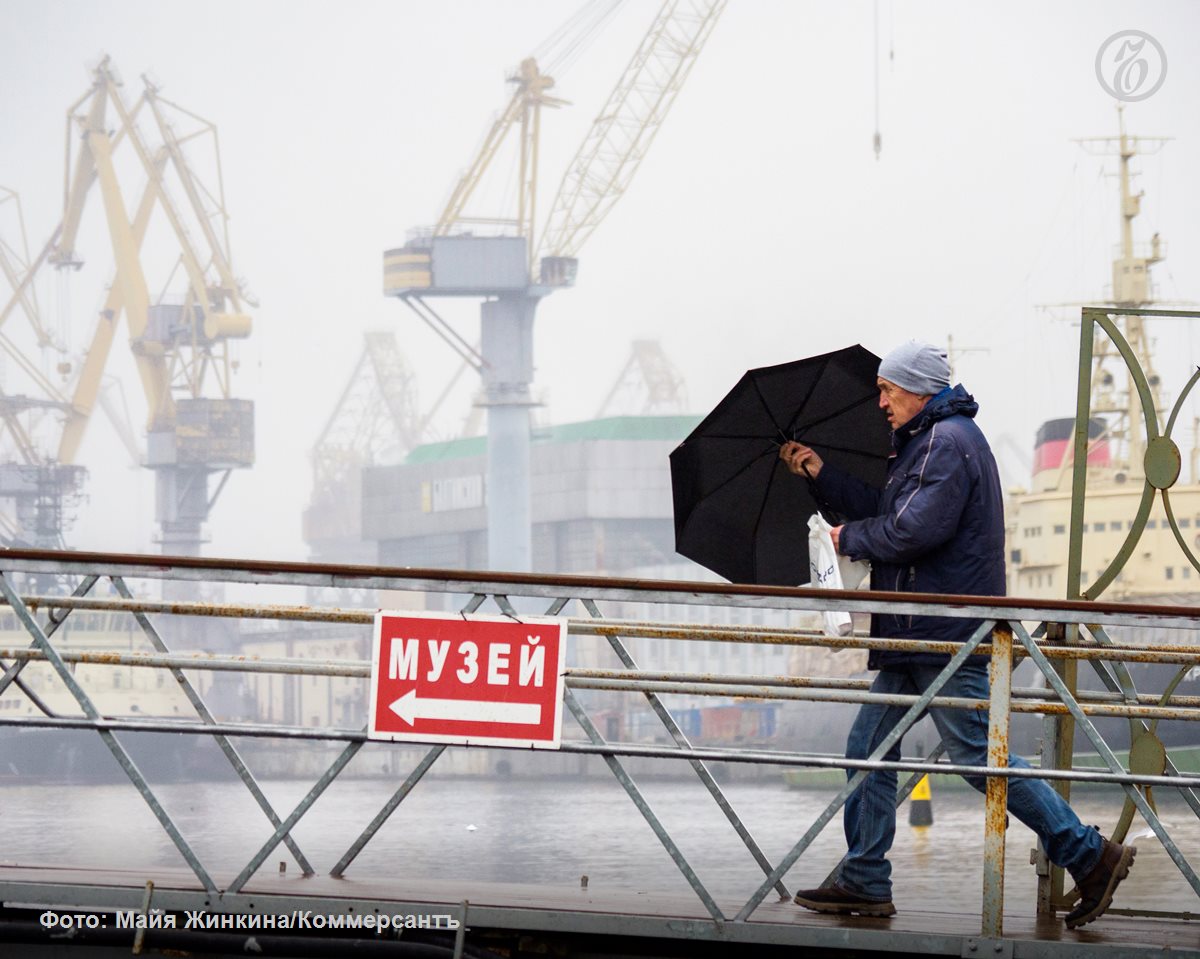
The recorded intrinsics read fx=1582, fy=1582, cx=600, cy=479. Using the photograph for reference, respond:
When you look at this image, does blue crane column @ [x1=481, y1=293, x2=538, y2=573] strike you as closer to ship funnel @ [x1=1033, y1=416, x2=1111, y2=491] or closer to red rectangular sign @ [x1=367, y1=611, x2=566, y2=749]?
ship funnel @ [x1=1033, y1=416, x2=1111, y2=491]

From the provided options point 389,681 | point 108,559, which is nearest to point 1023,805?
point 389,681

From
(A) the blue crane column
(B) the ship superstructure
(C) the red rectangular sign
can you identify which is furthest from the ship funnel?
(C) the red rectangular sign

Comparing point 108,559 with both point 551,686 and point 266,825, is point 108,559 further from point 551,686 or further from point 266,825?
point 266,825

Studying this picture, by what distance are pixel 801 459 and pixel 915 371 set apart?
0.59 metres

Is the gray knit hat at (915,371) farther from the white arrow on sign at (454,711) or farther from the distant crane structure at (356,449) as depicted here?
Result: the distant crane structure at (356,449)

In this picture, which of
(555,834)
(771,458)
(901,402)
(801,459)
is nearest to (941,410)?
(901,402)

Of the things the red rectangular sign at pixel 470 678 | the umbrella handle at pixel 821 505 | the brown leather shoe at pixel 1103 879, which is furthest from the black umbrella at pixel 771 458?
the brown leather shoe at pixel 1103 879

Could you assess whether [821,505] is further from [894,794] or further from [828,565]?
[894,794]

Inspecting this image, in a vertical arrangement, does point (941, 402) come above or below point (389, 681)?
above

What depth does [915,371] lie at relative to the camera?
14.2ft

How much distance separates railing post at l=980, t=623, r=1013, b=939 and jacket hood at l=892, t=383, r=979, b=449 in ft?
2.11

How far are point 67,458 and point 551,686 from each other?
10151 cm

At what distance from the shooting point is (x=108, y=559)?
3.90m

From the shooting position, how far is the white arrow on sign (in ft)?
12.6
